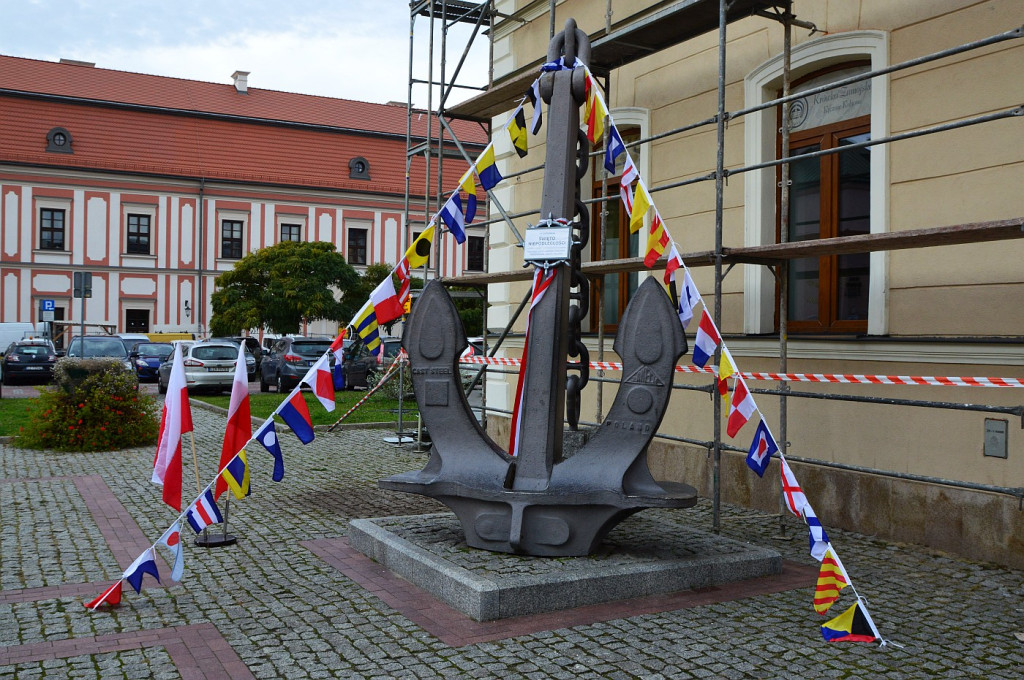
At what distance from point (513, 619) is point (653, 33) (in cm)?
530

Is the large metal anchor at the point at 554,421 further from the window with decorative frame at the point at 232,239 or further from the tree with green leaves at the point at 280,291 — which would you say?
the window with decorative frame at the point at 232,239

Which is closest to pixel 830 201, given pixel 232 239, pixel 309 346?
pixel 309 346

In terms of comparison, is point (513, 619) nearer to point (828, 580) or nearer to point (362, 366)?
point (828, 580)

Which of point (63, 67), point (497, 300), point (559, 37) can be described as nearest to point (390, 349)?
point (497, 300)

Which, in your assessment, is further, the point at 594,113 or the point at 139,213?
the point at 139,213

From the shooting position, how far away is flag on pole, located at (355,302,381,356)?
231 inches

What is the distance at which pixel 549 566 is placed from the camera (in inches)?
205

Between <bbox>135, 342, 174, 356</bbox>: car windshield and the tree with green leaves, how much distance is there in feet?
18.5

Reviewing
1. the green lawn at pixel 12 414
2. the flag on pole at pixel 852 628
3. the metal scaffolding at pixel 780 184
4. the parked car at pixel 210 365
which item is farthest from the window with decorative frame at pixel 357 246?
the flag on pole at pixel 852 628

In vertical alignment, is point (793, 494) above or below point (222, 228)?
below

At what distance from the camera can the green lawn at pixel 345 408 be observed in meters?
14.9

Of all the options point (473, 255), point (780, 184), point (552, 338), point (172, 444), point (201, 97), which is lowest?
point (172, 444)

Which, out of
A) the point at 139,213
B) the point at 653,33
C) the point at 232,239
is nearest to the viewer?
the point at 653,33

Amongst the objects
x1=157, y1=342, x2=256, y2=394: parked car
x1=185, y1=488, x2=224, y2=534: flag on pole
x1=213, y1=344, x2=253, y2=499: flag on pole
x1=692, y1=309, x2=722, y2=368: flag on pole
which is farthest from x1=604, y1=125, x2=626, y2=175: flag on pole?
x1=157, y1=342, x2=256, y2=394: parked car
